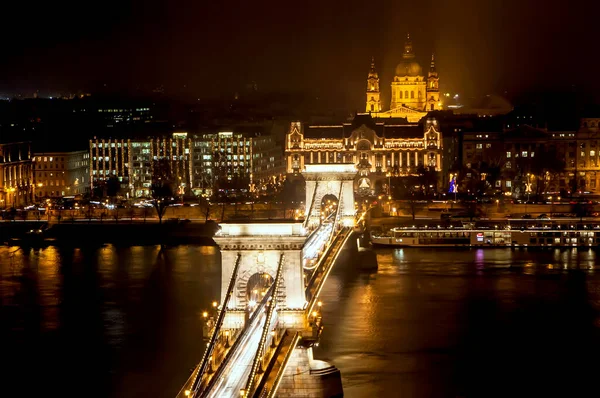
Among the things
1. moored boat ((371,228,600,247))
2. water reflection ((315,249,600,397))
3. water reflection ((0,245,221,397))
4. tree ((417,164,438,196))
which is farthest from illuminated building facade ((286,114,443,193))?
water reflection ((315,249,600,397))

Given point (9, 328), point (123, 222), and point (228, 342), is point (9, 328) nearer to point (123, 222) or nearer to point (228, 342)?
point (228, 342)

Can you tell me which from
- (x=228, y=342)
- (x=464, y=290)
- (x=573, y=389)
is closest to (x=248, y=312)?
(x=228, y=342)

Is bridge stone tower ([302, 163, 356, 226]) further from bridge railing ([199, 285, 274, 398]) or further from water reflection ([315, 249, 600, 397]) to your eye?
bridge railing ([199, 285, 274, 398])

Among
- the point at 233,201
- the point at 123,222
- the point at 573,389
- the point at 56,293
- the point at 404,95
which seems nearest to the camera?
the point at 573,389

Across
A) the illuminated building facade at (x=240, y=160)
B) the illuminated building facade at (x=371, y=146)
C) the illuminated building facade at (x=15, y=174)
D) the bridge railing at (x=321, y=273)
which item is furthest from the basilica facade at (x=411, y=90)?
the bridge railing at (x=321, y=273)

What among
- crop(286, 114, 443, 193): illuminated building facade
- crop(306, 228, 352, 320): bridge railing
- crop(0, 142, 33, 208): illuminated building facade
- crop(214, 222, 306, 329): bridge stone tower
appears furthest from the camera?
crop(286, 114, 443, 193): illuminated building facade

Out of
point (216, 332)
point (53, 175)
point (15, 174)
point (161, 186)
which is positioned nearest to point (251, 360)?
point (216, 332)

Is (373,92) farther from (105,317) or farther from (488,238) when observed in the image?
(105,317)
